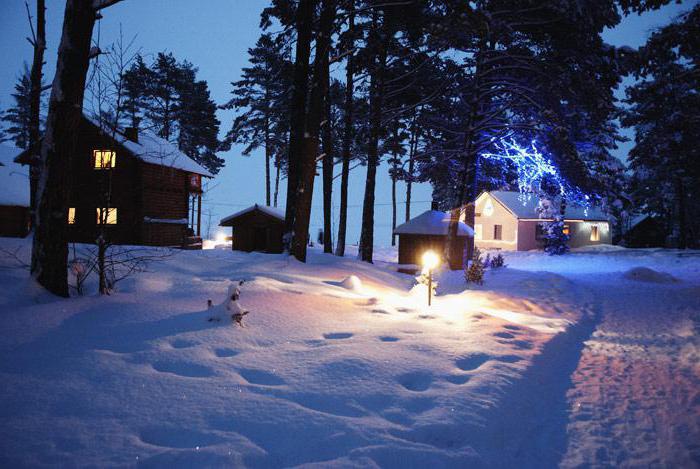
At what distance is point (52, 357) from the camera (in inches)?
143

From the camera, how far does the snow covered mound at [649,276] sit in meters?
16.0

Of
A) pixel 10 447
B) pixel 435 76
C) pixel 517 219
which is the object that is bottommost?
pixel 10 447

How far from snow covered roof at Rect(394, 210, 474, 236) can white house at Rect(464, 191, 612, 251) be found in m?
18.1

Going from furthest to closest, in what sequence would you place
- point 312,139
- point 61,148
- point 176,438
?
point 312,139 → point 61,148 → point 176,438

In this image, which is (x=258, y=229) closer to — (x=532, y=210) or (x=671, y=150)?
(x=532, y=210)

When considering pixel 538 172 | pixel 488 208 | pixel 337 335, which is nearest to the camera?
pixel 337 335

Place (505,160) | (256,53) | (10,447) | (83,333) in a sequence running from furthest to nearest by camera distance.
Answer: (256,53)
(505,160)
(83,333)
(10,447)

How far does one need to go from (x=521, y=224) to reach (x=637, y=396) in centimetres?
3509

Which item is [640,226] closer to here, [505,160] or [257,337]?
[505,160]

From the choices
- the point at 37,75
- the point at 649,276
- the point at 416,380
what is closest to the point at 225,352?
the point at 416,380

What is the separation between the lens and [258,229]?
78.1ft

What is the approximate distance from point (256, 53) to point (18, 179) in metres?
20.3

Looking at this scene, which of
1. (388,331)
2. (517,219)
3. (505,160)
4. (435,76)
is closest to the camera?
(388,331)

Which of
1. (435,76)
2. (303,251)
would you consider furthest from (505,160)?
(303,251)
